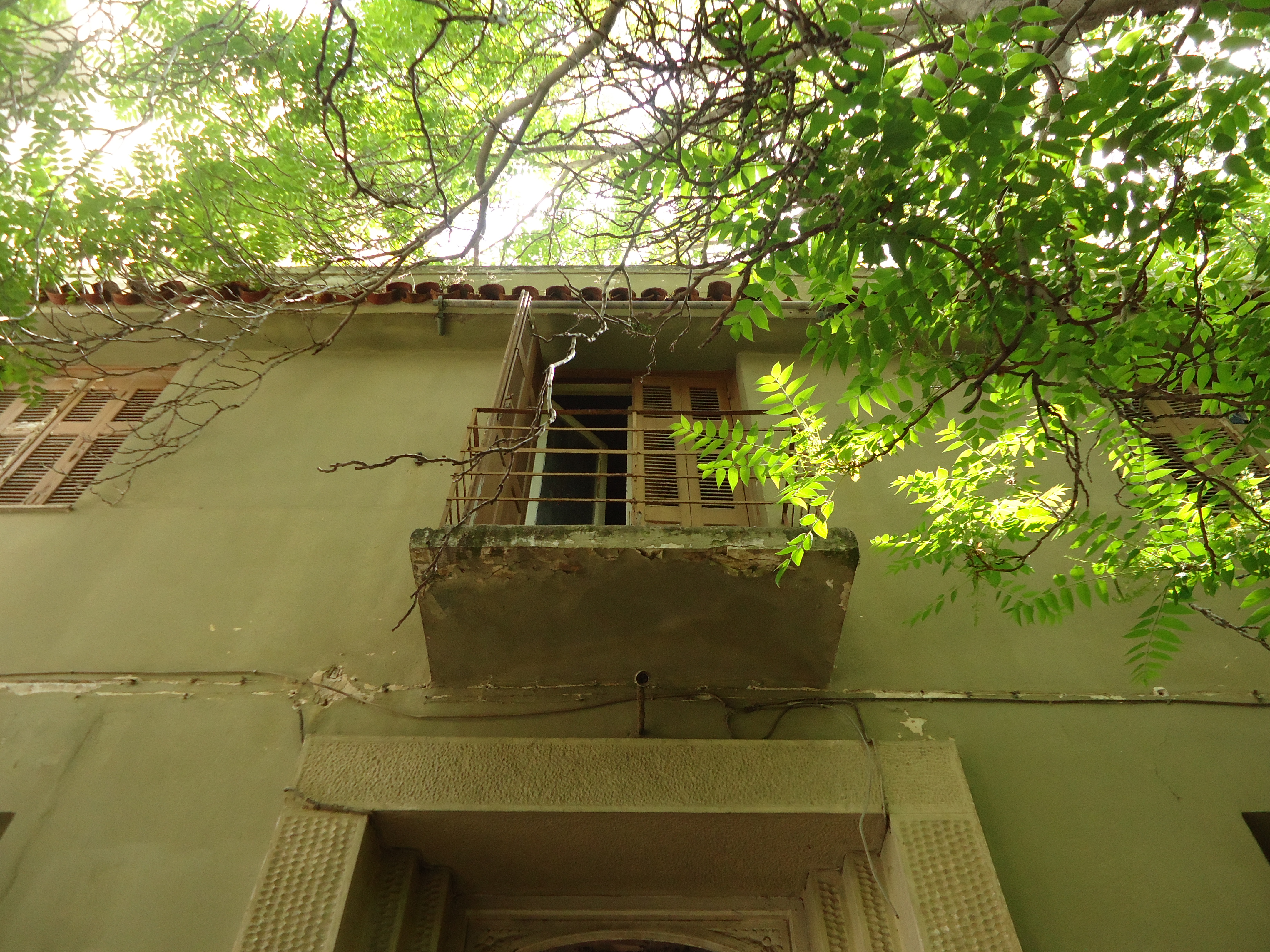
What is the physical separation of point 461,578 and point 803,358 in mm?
3628

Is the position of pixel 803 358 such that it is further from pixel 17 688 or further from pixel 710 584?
pixel 17 688

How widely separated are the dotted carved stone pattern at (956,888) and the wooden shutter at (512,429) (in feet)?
7.61

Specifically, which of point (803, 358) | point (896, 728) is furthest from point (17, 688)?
point (803, 358)

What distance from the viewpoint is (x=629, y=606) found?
335 cm

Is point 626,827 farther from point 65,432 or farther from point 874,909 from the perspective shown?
point 65,432

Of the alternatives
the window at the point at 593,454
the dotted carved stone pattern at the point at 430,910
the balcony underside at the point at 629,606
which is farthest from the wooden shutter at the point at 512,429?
the dotted carved stone pattern at the point at 430,910

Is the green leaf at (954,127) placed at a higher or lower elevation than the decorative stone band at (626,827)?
higher

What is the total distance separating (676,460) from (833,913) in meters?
2.90

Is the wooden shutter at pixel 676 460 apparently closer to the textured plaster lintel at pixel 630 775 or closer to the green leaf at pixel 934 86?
the textured plaster lintel at pixel 630 775

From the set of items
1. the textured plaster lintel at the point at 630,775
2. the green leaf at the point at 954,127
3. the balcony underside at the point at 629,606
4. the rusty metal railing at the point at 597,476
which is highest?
the rusty metal railing at the point at 597,476

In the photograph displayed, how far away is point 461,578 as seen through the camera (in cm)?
322

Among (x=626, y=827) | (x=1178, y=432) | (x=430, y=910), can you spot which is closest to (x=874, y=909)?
(x=626, y=827)

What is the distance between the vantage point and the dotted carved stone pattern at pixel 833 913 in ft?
10.0

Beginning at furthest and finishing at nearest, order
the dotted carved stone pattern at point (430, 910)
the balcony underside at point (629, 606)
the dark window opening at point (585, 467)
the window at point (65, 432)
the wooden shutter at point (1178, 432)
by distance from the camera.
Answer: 1. the window at point (65, 432)
2. the dark window opening at point (585, 467)
3. the balcony underside at point (629, 606)
4. the dotted carved stone pattern at point (430, 910)
5. the wooden shutter at point (1178, 432)
